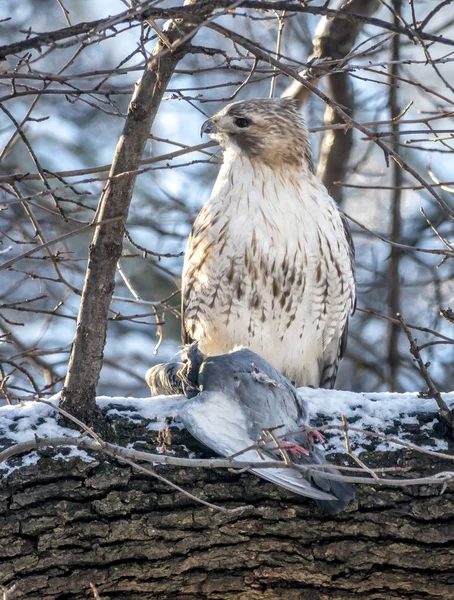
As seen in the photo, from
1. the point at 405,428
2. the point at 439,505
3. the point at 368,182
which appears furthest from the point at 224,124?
the point at 368,182

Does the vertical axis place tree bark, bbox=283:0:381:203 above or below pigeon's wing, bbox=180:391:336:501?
above

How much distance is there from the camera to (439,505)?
270 centimetres

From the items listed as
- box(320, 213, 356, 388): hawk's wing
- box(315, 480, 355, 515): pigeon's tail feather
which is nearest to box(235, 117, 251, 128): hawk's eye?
box(320, 213, 356, 388): hawk's wing

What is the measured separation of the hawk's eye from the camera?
3721 mm

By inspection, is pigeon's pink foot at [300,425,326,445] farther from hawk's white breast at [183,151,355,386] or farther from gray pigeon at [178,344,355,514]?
hawk's white breast at [183,151,355,386]

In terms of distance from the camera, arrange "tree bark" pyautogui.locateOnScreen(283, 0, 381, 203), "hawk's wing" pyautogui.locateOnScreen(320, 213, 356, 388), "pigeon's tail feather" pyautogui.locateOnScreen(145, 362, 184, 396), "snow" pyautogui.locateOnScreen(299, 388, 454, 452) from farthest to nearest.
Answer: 1. "tree bark" pyautogui.locateOnScreen(283, 0, 381, 203)
2. "hawk's wing" pyautogui.locateOnScreen(320, 213, 356, 388)
3. "pigeon's tail feather" pyautogui.locateOnScreen(145, 362, 184, 396)
4. "snow" pyautogui.locateOnScreen(299, 388, 454, 452)

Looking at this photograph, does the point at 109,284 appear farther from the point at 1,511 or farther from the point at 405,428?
the point at 405,428

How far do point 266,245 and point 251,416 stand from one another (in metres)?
1.03

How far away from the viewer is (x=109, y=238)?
2.82 meters

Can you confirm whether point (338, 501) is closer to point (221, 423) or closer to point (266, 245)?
point (221, 423)

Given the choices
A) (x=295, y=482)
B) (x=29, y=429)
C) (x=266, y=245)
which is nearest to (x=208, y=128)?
(x=266, y=245)

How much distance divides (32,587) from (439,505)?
4.13 ft

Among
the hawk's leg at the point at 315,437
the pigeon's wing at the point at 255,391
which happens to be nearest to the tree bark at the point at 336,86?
the pigeon's wing at the point at 255,391

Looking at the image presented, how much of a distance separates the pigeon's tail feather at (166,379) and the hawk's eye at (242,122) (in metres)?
1.09
